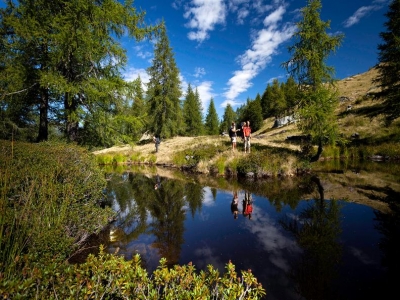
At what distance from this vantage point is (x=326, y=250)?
5.66 metres

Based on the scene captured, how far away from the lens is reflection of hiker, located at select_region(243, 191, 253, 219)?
9.00 meters

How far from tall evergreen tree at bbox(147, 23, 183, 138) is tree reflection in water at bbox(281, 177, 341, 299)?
30.4m

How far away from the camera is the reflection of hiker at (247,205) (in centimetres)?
900

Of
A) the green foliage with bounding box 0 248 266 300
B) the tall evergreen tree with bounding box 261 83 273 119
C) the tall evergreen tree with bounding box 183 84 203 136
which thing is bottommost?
the green foliage with bounding box 0 248 266 300

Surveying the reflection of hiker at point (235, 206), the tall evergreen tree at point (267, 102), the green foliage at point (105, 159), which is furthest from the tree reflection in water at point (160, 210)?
the tall evergreen tree at point (267, 102)

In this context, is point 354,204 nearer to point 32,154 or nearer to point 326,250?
point 326,250

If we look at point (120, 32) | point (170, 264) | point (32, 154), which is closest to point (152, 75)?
point (120, 32)

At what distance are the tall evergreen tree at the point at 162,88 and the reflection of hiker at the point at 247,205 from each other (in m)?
27.0

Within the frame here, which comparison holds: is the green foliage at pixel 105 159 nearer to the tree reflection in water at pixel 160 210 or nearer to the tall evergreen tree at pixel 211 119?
the tree reflection in water at pixel 160 210

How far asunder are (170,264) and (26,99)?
1172 centimetres

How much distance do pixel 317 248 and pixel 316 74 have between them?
14.5m

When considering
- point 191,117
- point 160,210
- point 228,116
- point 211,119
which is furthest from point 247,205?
point 228,116

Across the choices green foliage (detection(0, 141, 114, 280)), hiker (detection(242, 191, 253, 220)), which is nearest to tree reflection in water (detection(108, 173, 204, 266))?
green foliage (detection(0, 141, 114, 280))

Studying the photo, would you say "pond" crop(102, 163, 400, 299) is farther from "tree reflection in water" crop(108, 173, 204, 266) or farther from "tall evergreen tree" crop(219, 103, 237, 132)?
"tall evergreen tree" crop(219, 103, 237, 132)
